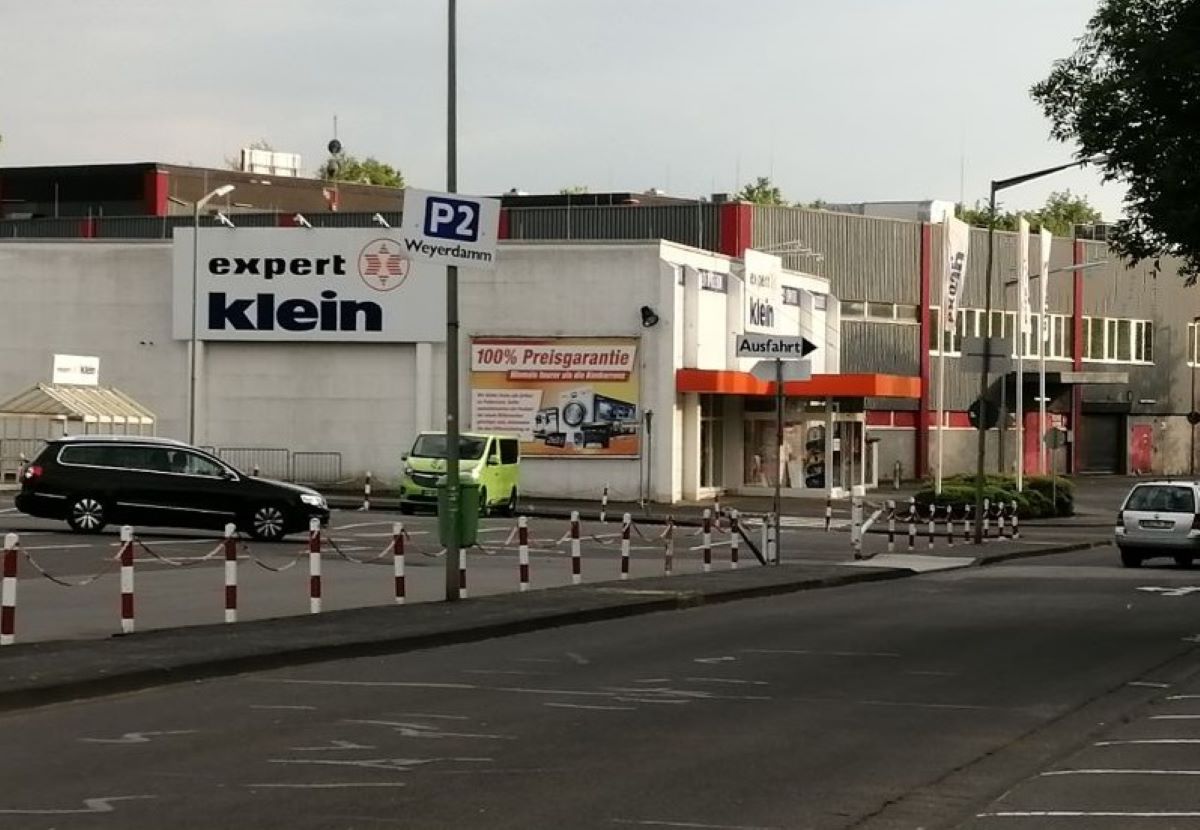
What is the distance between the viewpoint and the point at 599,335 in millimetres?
59688

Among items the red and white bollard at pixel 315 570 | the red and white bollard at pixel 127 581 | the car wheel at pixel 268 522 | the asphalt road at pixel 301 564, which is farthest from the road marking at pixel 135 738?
the car wheel at pixel 268 522

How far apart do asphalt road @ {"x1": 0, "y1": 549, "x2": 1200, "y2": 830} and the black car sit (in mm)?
15692

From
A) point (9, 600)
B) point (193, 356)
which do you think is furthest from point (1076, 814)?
point (193, 356)

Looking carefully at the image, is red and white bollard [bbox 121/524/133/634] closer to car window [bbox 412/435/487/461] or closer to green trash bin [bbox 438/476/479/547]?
green trash bin [bbox 438/476/479/547]

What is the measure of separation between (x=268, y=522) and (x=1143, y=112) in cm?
1816

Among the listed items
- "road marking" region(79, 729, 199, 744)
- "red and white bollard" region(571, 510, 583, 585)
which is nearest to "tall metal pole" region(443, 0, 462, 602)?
"red and white bollard" region(571, 510, 583, 585)

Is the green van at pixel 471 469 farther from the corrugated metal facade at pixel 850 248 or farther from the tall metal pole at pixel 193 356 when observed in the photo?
the corrugated metal facade at pixel 850 248

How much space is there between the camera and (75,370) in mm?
58562

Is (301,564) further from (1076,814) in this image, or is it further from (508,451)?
(1076,814)

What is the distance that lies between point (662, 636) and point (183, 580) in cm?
829

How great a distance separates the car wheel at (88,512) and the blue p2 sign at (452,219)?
48.8 ft

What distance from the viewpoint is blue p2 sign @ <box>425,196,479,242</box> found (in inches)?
909

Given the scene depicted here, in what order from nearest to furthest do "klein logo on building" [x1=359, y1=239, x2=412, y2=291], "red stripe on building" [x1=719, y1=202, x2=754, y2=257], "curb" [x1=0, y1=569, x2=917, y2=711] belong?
"curb" [x1=0, y1=569, x2=917, y2=711] < "klein logo on building" [x1=359, y1=239, x2=412, y2=291] < "red stripe on building" [x1=719, y1=202, x2=754, y2=257]

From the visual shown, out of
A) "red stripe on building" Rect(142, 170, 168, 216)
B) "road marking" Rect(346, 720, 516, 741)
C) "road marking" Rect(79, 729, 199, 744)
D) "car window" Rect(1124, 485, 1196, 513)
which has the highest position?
"red stripe on building" Rect(142, 170, 168, 216)
